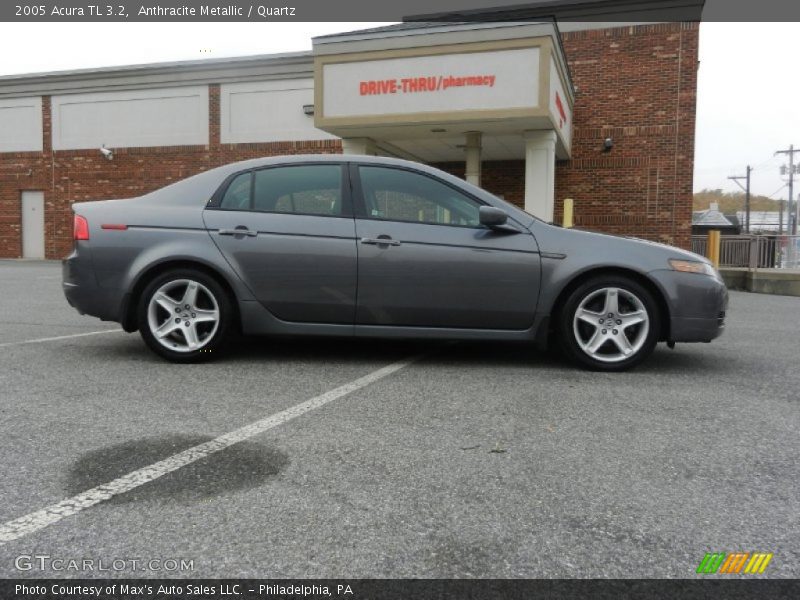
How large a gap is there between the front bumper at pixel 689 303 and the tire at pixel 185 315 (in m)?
3.13

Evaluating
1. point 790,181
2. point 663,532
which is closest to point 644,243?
point 663,532

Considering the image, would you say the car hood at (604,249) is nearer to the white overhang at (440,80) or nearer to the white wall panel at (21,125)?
the white overhang at (440,80)

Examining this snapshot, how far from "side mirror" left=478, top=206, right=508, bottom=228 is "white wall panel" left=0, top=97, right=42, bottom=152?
23.1 metres

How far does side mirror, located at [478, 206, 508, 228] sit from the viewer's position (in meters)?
4.56

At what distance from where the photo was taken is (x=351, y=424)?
3324 millimetres

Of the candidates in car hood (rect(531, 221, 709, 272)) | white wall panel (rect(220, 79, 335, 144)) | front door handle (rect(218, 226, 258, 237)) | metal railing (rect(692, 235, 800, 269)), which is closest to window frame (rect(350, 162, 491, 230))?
car hood (rect(531, 221, 709, 272))

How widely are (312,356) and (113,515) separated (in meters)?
2.93

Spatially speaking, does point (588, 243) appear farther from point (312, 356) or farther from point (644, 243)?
point (312, 356)

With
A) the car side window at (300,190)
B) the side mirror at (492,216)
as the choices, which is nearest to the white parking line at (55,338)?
the car side window at (300,190)

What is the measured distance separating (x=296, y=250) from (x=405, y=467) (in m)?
2.39

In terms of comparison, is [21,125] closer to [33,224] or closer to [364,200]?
[33,224]

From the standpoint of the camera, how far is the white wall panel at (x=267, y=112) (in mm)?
19844

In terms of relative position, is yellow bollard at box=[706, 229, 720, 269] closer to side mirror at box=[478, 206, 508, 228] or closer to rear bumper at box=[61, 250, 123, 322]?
side mirror at box=[478, 206, 508, 228]

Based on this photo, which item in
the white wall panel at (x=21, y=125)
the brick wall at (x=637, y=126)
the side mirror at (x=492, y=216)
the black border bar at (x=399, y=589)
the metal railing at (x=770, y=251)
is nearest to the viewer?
the black border bar at (x=399, y=589)
